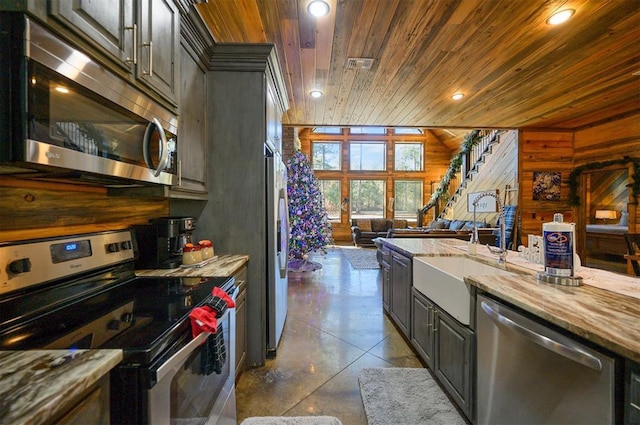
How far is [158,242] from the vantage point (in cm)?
188

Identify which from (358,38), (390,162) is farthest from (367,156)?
(358,38)

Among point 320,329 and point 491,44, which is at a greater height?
point 491,44

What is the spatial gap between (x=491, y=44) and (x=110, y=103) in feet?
10.2

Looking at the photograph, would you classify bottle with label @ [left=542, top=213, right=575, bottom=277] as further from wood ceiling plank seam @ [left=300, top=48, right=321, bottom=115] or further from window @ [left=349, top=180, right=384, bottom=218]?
window @ [left=349, top=180, right=384, bottom=218]

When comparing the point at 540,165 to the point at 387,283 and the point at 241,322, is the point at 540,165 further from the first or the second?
the point at 241,322

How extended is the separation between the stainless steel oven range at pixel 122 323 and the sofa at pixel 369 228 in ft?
25.2

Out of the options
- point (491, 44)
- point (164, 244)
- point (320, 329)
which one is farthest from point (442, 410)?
point (491, 44)

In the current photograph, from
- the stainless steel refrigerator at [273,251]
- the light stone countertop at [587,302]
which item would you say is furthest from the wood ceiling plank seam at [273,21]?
the light stone countertop at [587,302]

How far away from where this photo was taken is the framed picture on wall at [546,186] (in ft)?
18.4

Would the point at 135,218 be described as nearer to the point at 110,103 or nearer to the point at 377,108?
the point at 110,103

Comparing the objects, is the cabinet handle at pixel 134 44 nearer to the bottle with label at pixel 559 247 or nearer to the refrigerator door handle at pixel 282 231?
the refrigerator door handle at pixel 282 231

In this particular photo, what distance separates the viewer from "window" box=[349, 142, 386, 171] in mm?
11242

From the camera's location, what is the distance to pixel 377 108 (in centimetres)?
458

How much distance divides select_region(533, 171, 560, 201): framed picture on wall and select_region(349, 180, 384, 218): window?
5.86 meters
